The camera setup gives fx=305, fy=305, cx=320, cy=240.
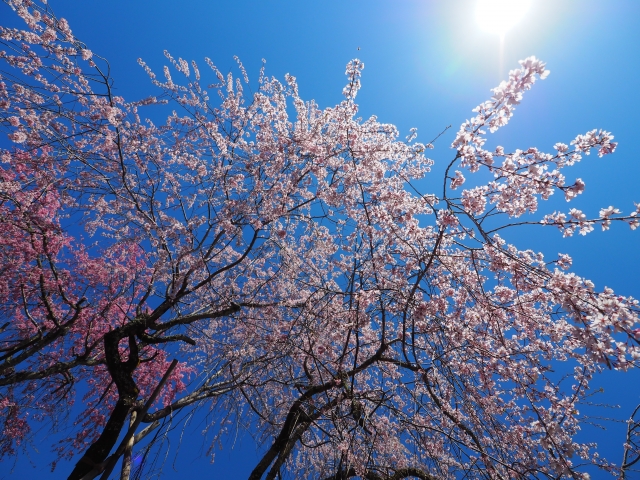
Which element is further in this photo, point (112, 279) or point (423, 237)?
point (112, 279)

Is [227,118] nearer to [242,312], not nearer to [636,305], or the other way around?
[242,312]

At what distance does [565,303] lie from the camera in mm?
2348

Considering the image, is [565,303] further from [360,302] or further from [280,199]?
[280,199]

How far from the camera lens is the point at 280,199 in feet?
17.4

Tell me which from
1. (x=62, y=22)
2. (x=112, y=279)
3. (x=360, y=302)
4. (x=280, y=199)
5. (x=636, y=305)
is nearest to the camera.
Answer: (x=636, y=305)

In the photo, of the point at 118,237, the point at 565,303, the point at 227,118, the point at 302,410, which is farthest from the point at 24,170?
the point at 565,303

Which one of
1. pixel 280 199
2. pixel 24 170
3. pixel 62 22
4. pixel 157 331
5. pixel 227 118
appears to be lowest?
pixel 157 331

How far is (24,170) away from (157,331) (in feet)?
16.5

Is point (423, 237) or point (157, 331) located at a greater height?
point (423, 237)

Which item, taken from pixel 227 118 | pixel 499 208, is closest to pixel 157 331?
pixel 227 118

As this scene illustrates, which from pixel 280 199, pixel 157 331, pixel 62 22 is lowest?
pixel 157 331

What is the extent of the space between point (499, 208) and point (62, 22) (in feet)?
20.6

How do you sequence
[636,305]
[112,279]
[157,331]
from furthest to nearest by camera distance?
[112,279] < [157,331] < [636,305]

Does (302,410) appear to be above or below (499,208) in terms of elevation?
below
